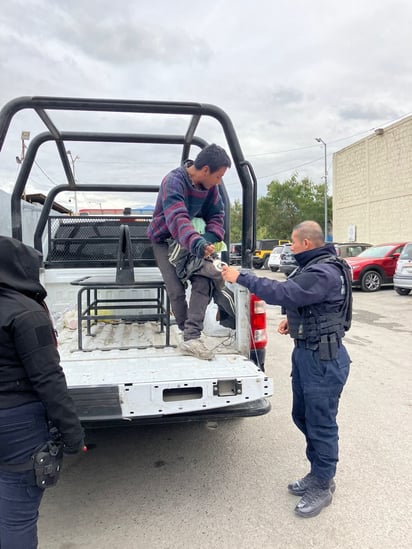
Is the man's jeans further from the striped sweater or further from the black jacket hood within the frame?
the black jacket hood

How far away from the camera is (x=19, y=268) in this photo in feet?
6.20

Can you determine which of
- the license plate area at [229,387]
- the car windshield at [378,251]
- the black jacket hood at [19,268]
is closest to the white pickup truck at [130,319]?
the license plate area at [229,387]

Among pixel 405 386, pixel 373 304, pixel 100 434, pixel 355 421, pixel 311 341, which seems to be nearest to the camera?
pixel 311 341

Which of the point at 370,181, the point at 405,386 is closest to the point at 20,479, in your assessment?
the point at 405,386

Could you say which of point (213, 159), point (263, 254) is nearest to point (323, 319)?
point (213, 159)

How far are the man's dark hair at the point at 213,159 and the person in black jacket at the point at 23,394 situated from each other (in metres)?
1.55

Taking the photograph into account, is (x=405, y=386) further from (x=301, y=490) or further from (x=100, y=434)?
(x=100, y=434)

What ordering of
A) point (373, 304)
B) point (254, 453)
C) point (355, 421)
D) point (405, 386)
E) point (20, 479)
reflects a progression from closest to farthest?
point (20, 479), point (254, 453), point (355, 421), point (405, 386), point (373, 304)

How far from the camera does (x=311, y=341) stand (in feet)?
9.03

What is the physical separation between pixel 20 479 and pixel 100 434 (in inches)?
81.7

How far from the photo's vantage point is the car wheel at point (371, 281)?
14352 mm

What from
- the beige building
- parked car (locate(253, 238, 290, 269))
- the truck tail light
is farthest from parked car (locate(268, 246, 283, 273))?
the truck tail light

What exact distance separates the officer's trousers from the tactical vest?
0.09 metres

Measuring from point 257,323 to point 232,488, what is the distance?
1.12m
